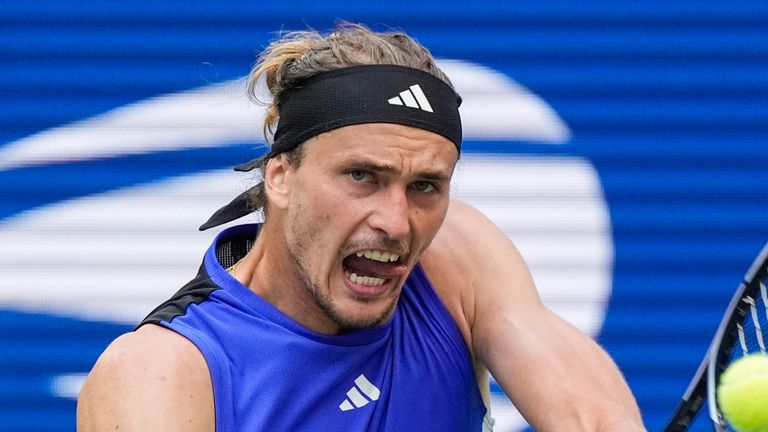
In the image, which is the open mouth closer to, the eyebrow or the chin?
the chin

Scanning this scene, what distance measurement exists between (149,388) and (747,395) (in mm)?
1030

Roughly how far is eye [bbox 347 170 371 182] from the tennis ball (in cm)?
81

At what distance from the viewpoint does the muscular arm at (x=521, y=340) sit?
7.83ft

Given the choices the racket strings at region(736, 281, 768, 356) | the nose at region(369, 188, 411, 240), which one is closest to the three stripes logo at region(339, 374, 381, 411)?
the nose at region(369, 188, 411, 240)

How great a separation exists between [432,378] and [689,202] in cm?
204

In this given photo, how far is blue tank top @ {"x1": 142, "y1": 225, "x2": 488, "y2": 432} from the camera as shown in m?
2.32

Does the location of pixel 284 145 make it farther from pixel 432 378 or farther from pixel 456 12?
pixel 456 12

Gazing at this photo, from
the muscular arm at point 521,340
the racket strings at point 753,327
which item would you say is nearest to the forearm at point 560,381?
the muscular arm at point 521,340

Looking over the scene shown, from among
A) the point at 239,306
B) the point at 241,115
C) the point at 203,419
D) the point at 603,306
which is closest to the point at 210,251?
the point at 239,306

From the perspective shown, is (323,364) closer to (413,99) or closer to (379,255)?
(379,255)

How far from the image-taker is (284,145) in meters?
2.46

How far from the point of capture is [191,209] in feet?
13.8

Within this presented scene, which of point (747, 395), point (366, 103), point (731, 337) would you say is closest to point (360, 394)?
point (366, 103)

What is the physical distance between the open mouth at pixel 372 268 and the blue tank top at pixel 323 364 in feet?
0.49
